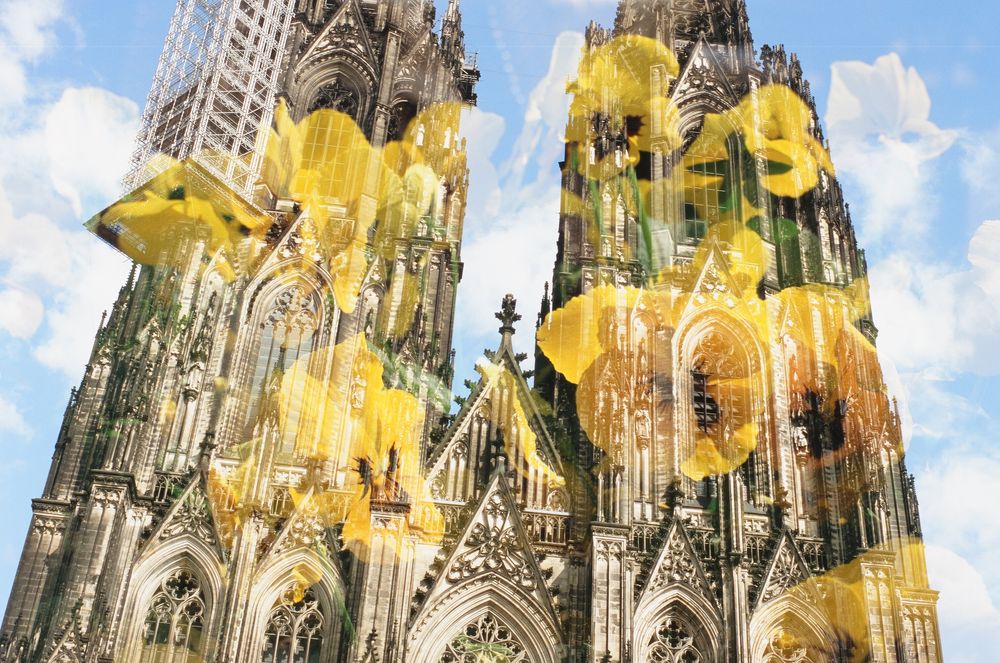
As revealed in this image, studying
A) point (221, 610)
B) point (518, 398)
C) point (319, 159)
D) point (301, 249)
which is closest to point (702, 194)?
point (518, 398)

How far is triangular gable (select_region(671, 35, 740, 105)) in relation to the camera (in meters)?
38.3

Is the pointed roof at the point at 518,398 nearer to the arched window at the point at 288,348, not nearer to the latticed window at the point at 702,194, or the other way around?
the arched window at the point at 288,348

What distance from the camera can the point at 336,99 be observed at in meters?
38.3

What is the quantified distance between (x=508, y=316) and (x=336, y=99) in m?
10.8

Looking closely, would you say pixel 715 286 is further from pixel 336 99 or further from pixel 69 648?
pixel 69 648

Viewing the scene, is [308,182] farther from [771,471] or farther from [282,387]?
[771,471]

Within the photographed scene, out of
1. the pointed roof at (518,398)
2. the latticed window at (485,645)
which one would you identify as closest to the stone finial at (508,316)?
the pointed roof at (518,398)

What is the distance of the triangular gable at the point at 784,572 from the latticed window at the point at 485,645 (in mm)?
5479

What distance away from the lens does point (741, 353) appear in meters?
32.1

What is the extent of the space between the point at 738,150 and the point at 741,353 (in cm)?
781

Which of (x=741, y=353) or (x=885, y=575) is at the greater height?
(x=741, y=353)

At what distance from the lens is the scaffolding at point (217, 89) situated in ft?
120

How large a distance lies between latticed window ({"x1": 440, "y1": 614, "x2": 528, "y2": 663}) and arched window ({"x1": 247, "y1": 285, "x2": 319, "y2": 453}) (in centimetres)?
638

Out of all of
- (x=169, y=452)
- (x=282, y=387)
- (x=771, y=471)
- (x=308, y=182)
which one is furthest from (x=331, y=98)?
(x=771, y=471)
